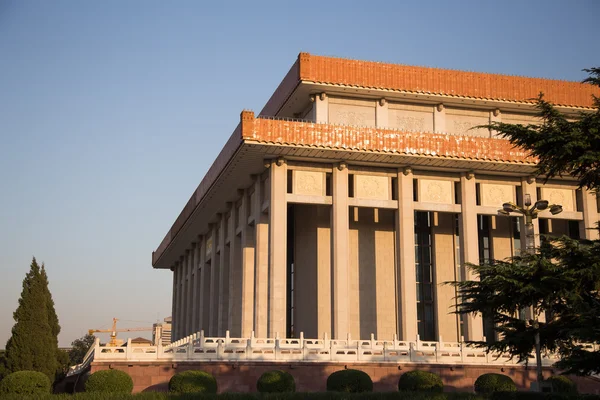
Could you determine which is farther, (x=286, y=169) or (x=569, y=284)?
(x=286, y=169)

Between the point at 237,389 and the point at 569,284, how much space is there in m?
13.8

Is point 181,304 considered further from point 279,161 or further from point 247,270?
point 279,161

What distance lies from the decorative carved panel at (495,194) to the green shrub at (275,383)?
674 inches

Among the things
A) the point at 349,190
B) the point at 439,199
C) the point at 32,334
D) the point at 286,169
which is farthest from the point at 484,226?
the point at 32,334

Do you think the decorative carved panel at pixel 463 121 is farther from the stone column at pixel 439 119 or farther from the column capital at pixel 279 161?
the column capital at pixel 279 161

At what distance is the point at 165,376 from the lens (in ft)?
89.2

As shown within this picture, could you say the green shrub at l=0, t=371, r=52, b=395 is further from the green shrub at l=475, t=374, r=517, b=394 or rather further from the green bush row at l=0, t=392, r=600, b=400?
the green shrub at l=475, t=374, r=517, b=394

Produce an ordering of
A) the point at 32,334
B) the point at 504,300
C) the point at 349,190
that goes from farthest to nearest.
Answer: the point at 349,190 → the point at 32,334 → the point at 504,300

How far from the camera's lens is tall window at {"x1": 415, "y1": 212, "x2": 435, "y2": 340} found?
4062 cm

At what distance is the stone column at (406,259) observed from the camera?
35.5 meters

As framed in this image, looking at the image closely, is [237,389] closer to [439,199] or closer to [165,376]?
[165,376]

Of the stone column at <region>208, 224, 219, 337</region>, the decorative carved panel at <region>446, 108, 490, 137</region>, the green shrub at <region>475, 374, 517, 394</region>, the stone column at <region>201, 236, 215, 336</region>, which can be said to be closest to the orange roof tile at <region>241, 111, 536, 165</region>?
the decorative carved panel at <region>446, 108, 490, 137</region>

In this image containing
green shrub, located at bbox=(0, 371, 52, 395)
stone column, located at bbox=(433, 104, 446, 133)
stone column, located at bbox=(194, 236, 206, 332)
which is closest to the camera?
green shrub, located at bbox=(0, 371, 52, 395)

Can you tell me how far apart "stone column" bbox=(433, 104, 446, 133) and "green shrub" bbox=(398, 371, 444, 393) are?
17.0m
